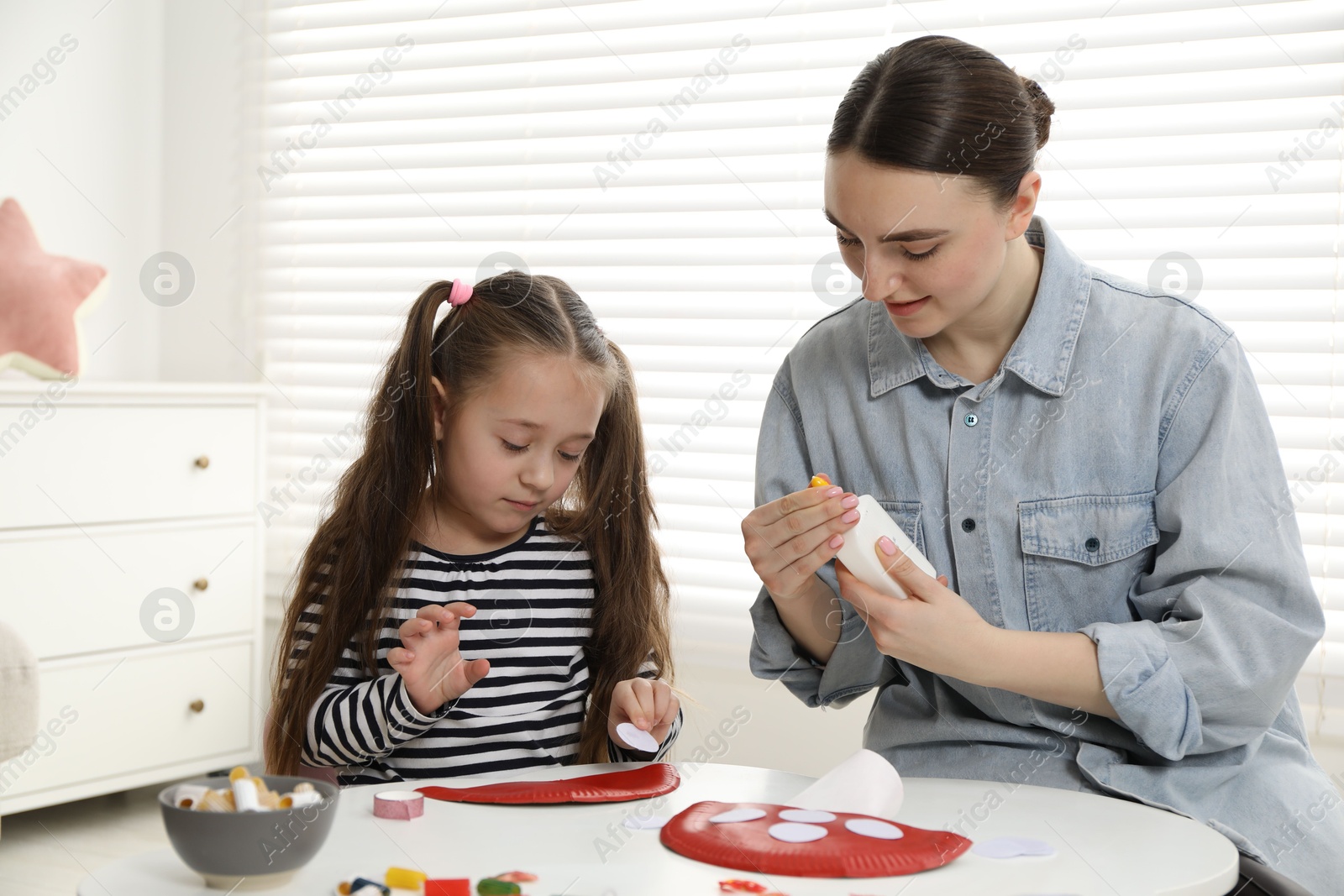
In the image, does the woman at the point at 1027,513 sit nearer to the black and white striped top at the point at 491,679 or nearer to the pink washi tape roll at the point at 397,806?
the black and white striped top at the point at 491,679

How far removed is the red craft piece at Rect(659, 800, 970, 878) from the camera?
2.67 ft

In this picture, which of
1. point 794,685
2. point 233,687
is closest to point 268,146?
point 233,687

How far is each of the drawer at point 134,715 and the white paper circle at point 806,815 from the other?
1.99 metres

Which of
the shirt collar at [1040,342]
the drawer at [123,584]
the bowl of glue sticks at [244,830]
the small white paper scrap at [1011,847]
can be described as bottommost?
the drawer at [123,584]

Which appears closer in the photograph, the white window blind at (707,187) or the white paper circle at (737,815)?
the white paper circle at (737,815)

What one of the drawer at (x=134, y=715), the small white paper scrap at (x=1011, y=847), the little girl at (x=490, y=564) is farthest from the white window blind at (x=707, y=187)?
the small white paper scrap at (x=1011, y=847)

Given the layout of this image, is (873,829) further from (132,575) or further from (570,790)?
(132,575)

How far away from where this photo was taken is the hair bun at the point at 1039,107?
4.11 feet

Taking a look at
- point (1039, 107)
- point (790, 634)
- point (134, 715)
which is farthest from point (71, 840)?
point (1039, 107)

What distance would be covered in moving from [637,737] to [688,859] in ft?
1.21

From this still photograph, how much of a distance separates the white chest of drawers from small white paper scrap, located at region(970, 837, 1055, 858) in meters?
2.14

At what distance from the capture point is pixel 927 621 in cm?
111

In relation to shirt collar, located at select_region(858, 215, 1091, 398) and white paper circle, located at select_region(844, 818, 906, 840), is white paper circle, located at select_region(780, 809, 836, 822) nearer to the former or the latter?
white paper circle, located at select_region(844, 818, 906, 840)

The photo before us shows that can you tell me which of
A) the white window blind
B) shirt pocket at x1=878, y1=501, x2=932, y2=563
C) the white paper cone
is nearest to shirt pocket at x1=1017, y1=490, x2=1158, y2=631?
shirt pocket at x1=878, y1=501, x2=932, y2=563
